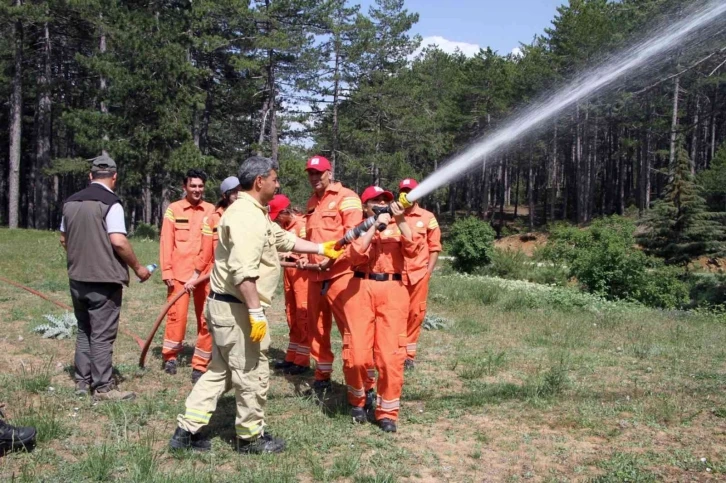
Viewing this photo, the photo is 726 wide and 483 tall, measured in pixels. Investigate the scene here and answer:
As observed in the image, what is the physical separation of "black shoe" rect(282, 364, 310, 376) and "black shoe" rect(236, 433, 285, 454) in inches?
92.2

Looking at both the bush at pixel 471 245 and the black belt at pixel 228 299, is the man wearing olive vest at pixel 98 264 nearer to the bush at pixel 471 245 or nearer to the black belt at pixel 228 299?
the black belt at pixel 228 299

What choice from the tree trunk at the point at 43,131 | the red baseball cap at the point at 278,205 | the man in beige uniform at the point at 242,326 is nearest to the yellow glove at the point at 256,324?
the man in beige uniform at the point at 242,326

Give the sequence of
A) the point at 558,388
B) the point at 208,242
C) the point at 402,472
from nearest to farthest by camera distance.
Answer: the point at 402,472
the point at 558,388
the point at 208,242

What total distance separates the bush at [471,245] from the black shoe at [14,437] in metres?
17.2

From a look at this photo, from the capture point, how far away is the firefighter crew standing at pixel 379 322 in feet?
16.4

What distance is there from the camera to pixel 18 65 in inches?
1193

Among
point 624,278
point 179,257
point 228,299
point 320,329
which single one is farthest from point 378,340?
point 624,278

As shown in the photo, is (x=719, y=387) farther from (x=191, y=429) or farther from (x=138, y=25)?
(x=138, y=25)

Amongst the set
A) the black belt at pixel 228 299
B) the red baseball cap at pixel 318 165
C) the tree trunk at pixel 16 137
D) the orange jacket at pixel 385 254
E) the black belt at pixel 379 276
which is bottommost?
the black belt at pixel 228 299

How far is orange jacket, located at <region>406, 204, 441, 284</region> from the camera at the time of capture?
22.3 ft

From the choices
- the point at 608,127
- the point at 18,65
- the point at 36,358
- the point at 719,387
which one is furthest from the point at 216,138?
the point at 719,387

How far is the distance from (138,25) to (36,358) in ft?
76.1

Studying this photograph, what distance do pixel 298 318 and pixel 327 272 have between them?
59.4 inches

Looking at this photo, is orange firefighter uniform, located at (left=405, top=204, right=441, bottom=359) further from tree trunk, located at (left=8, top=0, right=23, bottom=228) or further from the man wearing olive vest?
tree trunk, located at (left=8, top=0, right=23, bottom=228)
